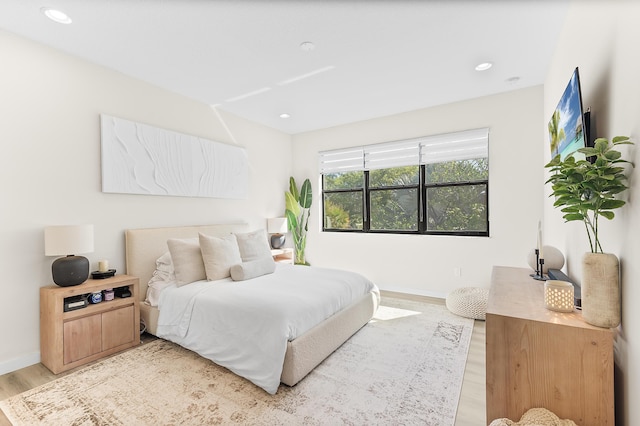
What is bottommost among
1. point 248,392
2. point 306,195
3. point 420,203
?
point 248,392

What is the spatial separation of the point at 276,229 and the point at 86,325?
2804 millimetres

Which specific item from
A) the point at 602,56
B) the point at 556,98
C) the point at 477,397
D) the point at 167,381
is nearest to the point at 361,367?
the point at 477,397

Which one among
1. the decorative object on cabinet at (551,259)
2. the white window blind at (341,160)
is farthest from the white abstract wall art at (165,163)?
the decorative object on cabinet at (551,259)

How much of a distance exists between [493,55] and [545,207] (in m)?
1.86

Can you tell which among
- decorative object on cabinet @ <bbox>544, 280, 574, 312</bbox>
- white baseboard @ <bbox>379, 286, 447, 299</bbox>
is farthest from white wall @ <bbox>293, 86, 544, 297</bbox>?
decorative object on cabinet @ <bbox>544, 280, 574, 312</bbox>

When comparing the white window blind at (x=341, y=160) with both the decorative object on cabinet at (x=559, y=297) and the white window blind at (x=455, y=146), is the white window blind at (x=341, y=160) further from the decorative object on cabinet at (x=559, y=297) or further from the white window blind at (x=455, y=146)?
the decorative object on cabinet at (x=559, y=297)

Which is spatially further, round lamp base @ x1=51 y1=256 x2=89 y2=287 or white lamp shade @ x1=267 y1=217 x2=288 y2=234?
white lamp shade @ x1=267 y1=217 x2=288 y2=234

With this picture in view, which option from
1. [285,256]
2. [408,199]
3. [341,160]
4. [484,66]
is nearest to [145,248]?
[285,256]

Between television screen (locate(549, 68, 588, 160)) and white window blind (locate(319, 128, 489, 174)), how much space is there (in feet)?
5.77

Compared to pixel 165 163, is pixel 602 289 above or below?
below

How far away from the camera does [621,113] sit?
131 centimetres

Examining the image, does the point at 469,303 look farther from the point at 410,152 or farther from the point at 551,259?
the point at 410,152

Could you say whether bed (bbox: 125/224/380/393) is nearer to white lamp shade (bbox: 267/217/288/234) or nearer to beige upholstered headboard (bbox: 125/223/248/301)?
beige upholstered headboard (bbox: 125/223/248/301)

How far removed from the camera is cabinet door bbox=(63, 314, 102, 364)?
7.77 ft
